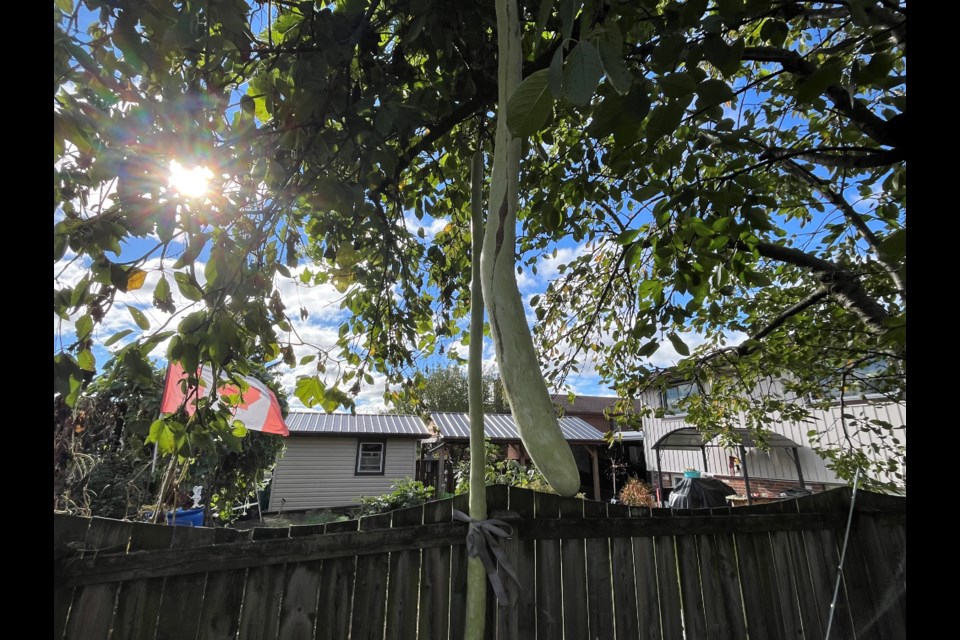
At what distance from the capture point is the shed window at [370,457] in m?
11.7

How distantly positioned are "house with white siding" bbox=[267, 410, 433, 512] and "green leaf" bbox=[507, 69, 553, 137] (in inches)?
460

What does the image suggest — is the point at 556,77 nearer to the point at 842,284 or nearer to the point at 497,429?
the point at 842,284

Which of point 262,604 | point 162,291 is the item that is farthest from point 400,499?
point 162,291

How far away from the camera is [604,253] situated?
9.43ft

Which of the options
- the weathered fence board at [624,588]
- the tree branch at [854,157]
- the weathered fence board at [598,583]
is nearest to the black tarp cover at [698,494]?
the weathered fence board at [624,588]

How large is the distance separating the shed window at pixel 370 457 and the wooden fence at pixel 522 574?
10.8 meters

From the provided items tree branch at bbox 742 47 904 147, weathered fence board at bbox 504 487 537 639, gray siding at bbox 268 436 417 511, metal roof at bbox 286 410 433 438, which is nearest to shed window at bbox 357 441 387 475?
gray siding at bbox 268 436 417 511

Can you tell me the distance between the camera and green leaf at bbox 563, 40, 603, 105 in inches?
19.4

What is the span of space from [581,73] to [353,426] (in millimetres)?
12502

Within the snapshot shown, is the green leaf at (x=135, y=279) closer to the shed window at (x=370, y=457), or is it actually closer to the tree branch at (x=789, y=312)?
the tree branch at (x=789, y=312)

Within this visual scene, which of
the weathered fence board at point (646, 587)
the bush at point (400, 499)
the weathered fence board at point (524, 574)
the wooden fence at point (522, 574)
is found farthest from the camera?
the bush at point (400, 499)

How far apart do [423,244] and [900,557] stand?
3.38m

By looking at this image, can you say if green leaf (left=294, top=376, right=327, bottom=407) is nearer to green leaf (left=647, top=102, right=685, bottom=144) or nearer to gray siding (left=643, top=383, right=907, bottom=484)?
green leaf (left=647, top=102, right=685, bottom=144)
